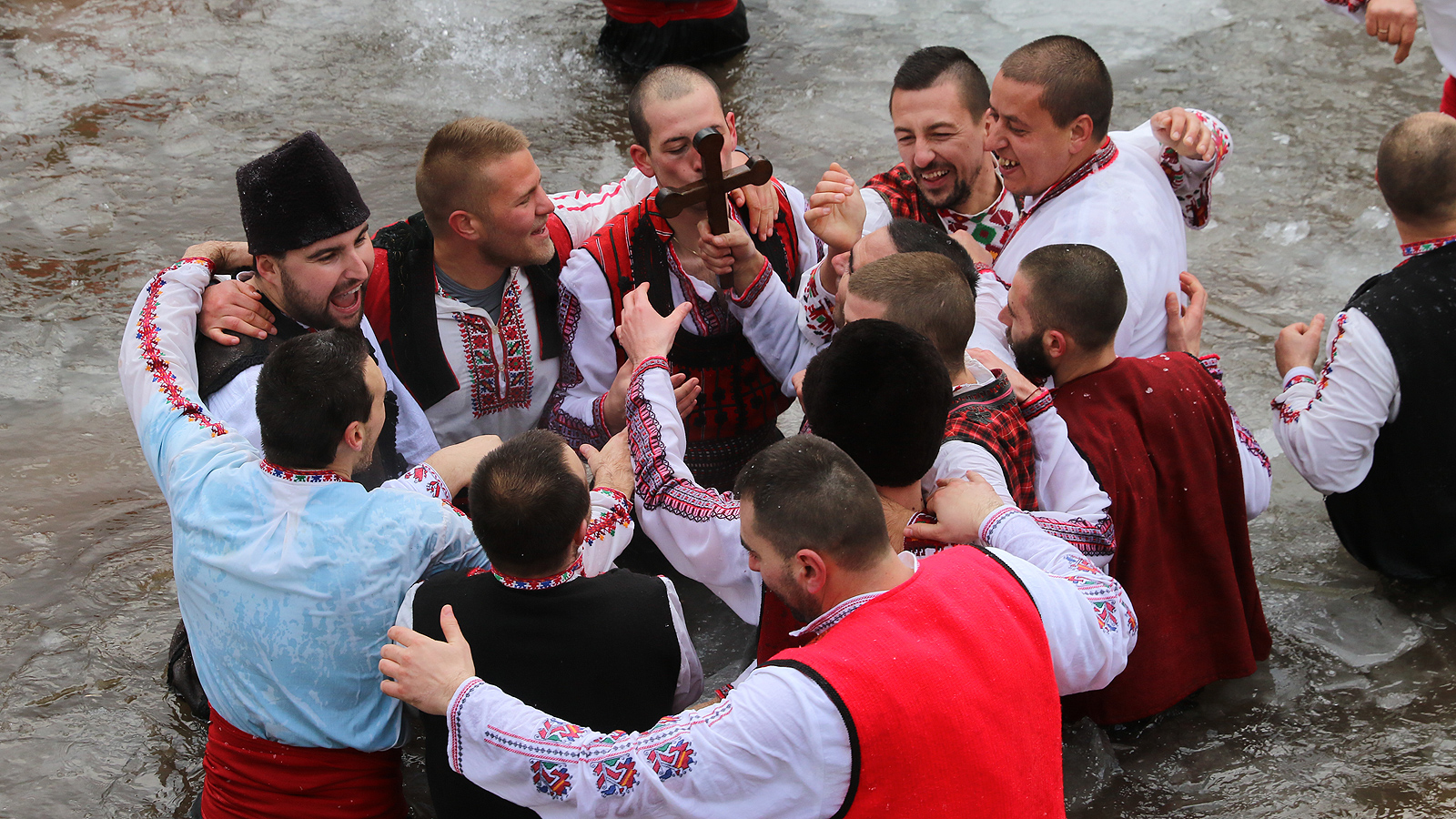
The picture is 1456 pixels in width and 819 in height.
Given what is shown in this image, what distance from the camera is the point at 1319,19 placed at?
25.8 ft

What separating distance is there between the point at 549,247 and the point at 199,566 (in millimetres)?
1489

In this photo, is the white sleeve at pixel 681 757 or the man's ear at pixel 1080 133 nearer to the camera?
the white sleeve at pixel 681 757

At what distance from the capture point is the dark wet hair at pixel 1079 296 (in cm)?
282

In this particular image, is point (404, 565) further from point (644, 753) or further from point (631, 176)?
point (631, 176)

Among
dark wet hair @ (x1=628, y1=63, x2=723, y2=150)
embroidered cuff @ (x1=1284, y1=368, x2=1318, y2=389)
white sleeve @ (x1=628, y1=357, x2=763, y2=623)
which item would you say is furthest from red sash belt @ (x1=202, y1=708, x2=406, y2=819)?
embroidered cuff @ (x1=1284, y1=368, x2=1318, y2=389)

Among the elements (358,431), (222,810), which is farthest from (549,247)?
(222,810)

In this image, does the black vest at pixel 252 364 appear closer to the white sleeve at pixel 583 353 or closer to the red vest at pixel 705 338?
the white sleeve at pixel 583 353

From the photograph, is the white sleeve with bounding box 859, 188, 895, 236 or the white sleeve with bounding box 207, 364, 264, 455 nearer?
the white sleeve with bounding box 207, 364, 264, 455

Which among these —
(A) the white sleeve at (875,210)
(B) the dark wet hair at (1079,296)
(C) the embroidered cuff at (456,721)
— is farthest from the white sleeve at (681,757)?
(A) the white sleeve at (875,210)

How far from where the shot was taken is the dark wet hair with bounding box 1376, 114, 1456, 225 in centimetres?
328

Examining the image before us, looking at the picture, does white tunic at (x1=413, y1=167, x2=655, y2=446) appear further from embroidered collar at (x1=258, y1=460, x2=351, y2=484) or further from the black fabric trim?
the black fabric trim

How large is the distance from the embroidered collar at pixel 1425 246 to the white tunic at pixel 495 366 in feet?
8.68

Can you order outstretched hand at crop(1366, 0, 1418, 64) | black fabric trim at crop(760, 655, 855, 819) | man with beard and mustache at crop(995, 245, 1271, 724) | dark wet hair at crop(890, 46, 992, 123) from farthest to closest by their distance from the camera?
outstretched hand at crop(1366, 0, 1418, 64) → dark wet hair at crop(890, 46, 992, 123) → man with beard and mustache at crop(995, 245, 1271, 724) → black fabric trim at crop(760, 655, 855, 819)

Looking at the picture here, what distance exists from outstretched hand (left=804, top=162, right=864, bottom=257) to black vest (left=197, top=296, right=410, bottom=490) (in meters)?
1.38
